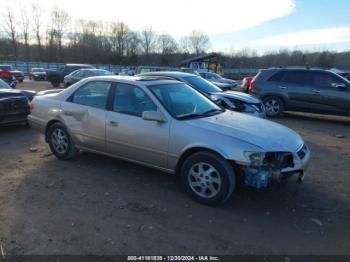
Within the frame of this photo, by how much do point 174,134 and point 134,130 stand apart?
28.4 inches

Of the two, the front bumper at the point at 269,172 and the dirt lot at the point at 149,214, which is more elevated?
the front bumper at the point at 269,172

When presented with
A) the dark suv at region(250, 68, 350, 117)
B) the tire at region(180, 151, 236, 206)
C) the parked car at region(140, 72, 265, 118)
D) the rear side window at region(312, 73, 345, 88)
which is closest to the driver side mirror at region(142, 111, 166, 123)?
the tire at region(180, 151, 236, 206)

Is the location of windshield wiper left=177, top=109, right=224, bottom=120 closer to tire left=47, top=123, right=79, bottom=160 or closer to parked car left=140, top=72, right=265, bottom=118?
tire left=47, top=123, right=79, bottom=160

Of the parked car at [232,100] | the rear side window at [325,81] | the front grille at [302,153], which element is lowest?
the front grille at [302,153]

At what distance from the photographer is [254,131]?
4457 mm

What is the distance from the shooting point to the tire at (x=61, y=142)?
602 centimetres

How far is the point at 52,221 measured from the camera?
12.8ft

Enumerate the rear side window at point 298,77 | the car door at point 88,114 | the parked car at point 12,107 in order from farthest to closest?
the rear side window at point 298,77 → the parked car at point 12,107 → the car door at point 88,114

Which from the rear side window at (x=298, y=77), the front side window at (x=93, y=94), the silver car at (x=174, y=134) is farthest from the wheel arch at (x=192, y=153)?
the rear side window at (x=298, y=77)

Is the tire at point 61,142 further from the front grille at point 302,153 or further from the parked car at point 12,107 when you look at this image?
the front grille at point 302,153

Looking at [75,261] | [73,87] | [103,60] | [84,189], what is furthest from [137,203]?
[103,60]

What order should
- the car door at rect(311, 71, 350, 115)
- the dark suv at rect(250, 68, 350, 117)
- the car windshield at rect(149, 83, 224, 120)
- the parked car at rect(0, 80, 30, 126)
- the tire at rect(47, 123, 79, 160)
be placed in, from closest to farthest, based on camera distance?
the car windshield at rect(149, 83, 224, 120), the tire at rect(47, 123, 79, 160), the parked car at rect(0, 80, 30, 126), the car door at rect(311, 71, 350, 115), the dark suv at rect(250, 68, 350, 117)

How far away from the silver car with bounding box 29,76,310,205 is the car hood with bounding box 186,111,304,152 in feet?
0.04

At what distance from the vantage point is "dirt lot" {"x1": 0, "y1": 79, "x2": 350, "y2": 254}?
11.4 feet
